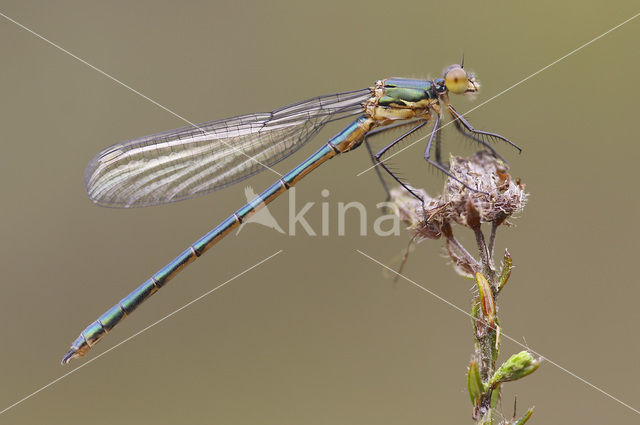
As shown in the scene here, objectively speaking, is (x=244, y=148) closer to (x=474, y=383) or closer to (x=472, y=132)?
(x=472, y=132)

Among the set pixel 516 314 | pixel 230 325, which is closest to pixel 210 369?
pixel 230 325

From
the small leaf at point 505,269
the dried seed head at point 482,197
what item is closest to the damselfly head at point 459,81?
the dried seed head at point 482,197

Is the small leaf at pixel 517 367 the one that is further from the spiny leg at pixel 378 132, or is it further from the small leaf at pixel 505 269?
the spiny leg at pixel 378 132

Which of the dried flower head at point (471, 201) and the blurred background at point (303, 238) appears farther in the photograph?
the blurred background at point (303, 238)

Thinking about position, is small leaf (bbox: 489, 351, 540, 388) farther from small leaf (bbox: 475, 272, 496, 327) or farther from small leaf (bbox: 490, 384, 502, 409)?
small leaf (bbox: 475, 272, 496, 327)

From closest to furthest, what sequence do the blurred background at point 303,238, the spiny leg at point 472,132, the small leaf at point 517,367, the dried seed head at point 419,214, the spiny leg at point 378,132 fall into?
the small leaf at point 517,367
the dried seed head at point 419,214
the spiny leg at point 472,132
the spiny leg at point 378,132
the blurred background at point 303,238

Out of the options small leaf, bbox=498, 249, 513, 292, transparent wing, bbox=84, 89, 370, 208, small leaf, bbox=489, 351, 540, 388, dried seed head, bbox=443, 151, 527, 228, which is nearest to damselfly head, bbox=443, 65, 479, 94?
transparent wing, bbox=84, 89, 370, 208

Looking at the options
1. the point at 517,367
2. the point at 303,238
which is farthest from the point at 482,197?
the point at 303,238
